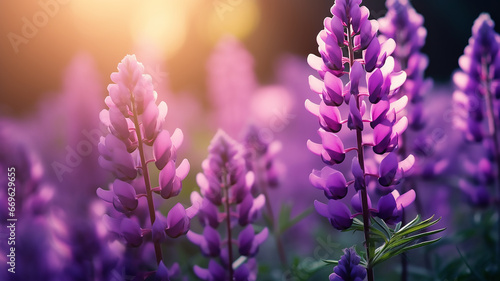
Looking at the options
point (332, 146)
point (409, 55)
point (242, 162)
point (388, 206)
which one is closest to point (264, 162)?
point (242, 162)

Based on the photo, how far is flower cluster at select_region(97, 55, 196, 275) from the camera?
1800 mm

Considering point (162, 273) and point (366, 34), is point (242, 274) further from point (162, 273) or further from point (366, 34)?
point (366, 34)

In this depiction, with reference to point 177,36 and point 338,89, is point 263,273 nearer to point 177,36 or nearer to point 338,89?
point 338,89

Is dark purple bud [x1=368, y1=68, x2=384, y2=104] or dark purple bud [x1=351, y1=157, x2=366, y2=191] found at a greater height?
dark purple bud [x1=368, y1=68, x2=384, y2=104]

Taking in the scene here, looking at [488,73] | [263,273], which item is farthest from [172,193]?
[488,73]

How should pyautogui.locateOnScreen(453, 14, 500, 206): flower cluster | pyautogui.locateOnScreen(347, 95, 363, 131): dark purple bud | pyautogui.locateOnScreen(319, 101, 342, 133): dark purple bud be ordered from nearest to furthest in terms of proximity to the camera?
pyautogui.locateOnScreen(347, 95, 363, 131): dark purple bud, pyautogui.locateOnScreen(319, 101, 342, 133): dark purple bud, pyautogui.locateOnScreen(453, 14, 500, 206): flower cluster

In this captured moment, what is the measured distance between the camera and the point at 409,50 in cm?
292

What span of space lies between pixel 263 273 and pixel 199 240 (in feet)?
3.37

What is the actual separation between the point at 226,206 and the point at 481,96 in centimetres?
176

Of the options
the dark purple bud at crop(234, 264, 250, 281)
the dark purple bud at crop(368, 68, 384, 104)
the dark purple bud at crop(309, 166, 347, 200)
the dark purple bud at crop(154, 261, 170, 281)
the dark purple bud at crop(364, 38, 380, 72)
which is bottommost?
the dark purple bud at crop(234, 264, 250, 281)

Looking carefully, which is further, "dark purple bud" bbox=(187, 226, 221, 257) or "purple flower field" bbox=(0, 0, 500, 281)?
"dark purple bud" bbox=(187, 226, 221, 257)

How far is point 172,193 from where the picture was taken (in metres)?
1.90

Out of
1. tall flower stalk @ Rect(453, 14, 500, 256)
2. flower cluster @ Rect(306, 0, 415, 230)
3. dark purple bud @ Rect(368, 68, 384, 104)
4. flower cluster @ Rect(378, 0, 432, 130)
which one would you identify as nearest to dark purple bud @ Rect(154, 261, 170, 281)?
flower cluster @ Rect(306, 0, 415, 230)

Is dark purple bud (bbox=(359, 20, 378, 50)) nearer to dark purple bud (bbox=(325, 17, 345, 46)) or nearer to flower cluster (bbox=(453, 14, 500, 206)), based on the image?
dark purple bud (bbox=(325, 17, 345, 46))
